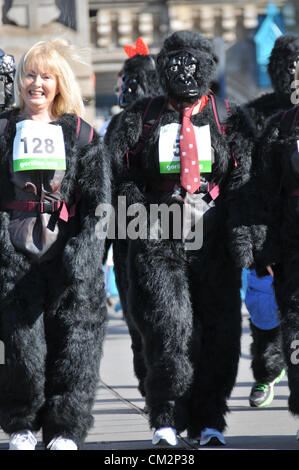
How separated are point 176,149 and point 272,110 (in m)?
1.30

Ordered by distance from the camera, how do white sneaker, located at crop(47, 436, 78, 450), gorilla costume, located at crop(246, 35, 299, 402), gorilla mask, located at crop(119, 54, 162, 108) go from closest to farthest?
white sneaker, located at crop(47, 436, 78, 450) < gorilla costume, located at crop(246, 35, 299, 402) < gorilla mask, located at crop(119, 54, 162, 108)

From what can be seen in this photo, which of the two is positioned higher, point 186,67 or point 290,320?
point 186,67

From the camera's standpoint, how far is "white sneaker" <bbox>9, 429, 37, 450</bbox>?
17.1 ft

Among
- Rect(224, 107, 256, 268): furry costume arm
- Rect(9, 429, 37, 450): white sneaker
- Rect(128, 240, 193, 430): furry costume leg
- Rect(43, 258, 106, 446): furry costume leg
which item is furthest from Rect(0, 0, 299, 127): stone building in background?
Rect(9, 429, 37, 450): white sneaker

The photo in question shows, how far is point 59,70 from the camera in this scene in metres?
5.47

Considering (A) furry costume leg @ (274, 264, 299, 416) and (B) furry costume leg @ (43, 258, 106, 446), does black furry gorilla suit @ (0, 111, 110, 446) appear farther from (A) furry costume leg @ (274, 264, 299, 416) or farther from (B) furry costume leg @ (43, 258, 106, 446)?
(A) furry costume leg @ (274, 264, 299, 416)

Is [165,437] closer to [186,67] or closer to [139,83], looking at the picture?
[186,67]

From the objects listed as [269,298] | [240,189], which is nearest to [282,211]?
[240,189]

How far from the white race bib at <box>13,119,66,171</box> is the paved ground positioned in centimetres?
135

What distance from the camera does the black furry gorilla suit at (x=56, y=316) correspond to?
5230 mm

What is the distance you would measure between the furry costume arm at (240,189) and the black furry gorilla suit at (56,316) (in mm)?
695

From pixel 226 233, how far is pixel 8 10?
1442 centimetres

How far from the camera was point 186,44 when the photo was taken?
588 centimetres
